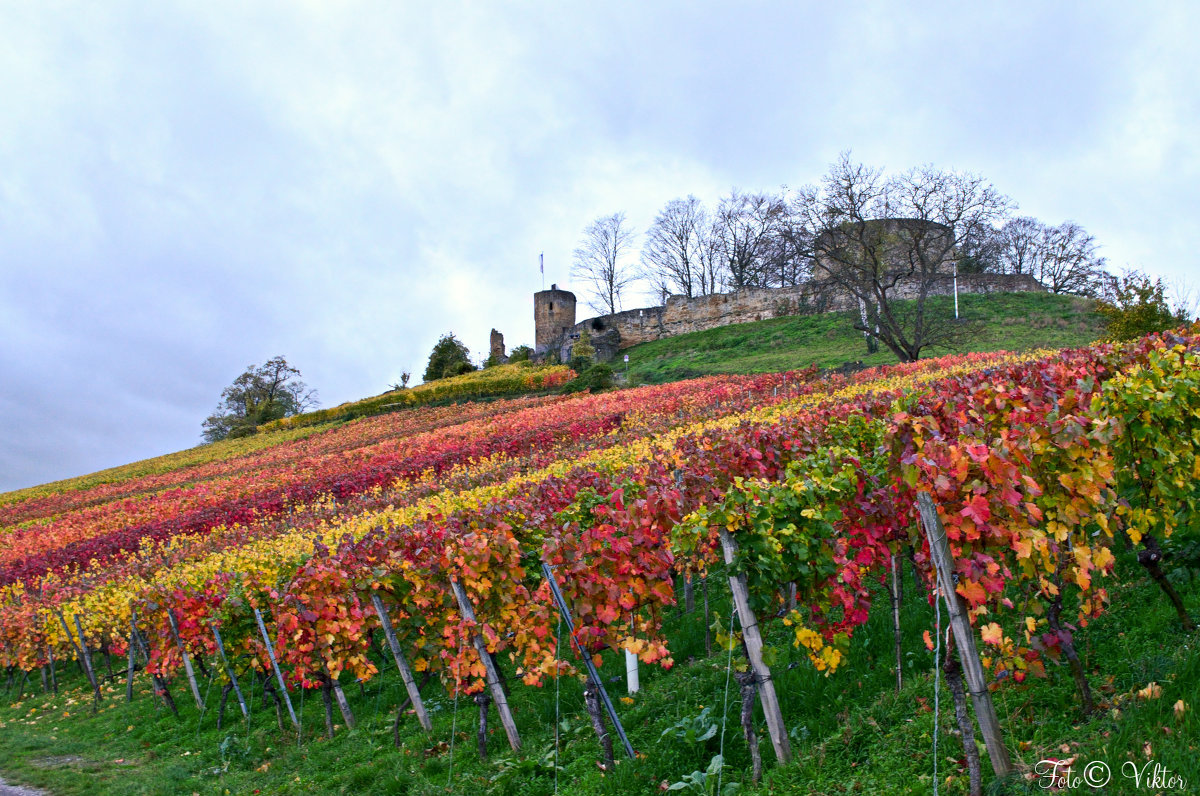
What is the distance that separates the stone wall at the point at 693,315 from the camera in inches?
1571

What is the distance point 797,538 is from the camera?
3465mm

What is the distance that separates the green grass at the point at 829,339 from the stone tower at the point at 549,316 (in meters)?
8.75

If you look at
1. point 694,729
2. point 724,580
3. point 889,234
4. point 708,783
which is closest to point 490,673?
point 694,729

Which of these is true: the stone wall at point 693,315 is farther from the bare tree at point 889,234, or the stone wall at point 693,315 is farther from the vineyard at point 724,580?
the vineyard at point 724,580

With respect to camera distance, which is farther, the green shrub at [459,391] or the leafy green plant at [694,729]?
the green shrub at [459,391]

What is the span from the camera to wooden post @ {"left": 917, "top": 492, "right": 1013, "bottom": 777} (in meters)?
2.66

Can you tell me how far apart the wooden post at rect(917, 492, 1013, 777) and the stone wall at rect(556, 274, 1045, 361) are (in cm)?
3641

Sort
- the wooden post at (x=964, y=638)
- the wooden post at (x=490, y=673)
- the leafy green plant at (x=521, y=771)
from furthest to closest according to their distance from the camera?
the wooden post at (x=490, y=673), the leafy green plant at (x=521, y=771), the wooden post at (x=964, y=638)

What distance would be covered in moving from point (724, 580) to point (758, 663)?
3614 mm

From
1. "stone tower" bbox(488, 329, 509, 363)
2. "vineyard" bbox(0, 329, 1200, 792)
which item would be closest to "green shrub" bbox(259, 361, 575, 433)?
"stone tower" bbox(488, 329, 509, 363)

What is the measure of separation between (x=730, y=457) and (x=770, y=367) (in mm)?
21870

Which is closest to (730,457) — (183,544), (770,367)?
(183,544)

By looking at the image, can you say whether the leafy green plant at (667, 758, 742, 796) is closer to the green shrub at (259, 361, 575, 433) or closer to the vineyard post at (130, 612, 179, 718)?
the vineyard post at (130, 612, 179, 718)

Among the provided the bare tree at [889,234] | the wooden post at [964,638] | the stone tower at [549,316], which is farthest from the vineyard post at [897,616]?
the stone tower at [549,316]
